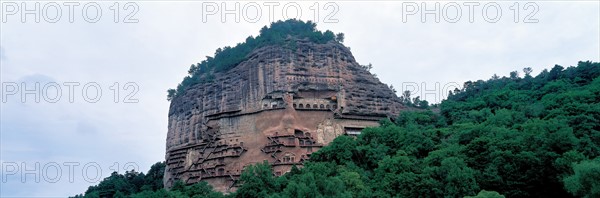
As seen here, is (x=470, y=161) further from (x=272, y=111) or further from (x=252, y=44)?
(x=252, y=44)

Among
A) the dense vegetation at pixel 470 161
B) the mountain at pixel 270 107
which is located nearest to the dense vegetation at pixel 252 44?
the mountain at pixel 270 107

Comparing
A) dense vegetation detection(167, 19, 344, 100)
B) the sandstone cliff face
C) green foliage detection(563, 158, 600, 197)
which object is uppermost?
dense vegetation detection(167, 19, 344, 100)

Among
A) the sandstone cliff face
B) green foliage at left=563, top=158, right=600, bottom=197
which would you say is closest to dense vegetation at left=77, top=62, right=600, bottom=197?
green foliage at left=563, top=158, right=600, bottom=197

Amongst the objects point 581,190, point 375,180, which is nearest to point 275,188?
point 375,180

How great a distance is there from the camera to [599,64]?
123 feet

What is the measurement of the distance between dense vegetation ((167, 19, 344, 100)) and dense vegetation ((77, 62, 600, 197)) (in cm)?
931

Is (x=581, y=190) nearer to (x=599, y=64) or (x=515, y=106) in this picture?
(x=515, y=106)

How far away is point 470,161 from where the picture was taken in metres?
25.2

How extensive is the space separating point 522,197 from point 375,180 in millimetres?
5616

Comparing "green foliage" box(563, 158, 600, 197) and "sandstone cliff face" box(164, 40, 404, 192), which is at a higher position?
"sandstone cliff face" box(164, 40, 404, 192)

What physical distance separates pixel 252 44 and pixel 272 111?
6.78m

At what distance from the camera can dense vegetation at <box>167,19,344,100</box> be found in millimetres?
39906

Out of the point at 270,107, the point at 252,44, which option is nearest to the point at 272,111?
the point at 270,107

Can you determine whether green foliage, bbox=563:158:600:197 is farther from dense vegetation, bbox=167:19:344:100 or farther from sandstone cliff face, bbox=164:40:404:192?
Result: dense vegetation, bbox=167:19:344:100
